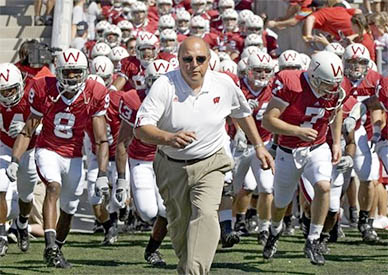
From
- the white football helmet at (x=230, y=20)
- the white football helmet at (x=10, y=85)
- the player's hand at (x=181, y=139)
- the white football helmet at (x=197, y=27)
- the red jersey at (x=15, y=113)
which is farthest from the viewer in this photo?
the white football helmet at (x=230, y=20)

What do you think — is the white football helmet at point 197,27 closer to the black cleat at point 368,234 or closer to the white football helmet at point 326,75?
the black cleat at point 368,234

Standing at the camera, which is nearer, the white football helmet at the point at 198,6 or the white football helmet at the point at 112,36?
the white football helmet at the point at 112,36

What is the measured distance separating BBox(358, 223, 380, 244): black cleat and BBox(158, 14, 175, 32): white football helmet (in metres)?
4.71

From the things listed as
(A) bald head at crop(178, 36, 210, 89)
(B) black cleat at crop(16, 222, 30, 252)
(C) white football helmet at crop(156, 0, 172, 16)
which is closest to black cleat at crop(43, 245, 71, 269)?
(B) black cleat at crop(16, 222, 30, 252)

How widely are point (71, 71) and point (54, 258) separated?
140 cm

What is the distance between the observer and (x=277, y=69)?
13.3 metres

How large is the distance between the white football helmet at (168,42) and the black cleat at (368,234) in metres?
3.32

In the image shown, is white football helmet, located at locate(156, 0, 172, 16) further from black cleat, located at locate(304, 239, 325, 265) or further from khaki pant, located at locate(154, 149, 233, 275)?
khaki pant, located at locate(154, 149, 233, 275)

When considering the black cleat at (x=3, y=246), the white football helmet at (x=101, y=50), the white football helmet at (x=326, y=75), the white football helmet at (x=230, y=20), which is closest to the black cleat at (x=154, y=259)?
the black cleat at (x=3, y=246)

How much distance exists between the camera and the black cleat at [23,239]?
11.1m

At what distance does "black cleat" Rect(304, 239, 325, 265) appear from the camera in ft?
33.4

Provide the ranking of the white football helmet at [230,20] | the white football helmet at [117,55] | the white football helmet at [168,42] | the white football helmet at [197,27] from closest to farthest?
the white football helmet at [117,55] < the white football helmet at [168,42] < the white football helmet at [197,27] < the white football helmet at [230,20]

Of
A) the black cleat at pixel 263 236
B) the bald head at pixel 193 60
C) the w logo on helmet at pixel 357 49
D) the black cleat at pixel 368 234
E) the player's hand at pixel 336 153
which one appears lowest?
the black cleat at pixel 368 234

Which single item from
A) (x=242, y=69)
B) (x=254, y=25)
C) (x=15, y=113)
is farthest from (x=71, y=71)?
(x=254, y=25)
